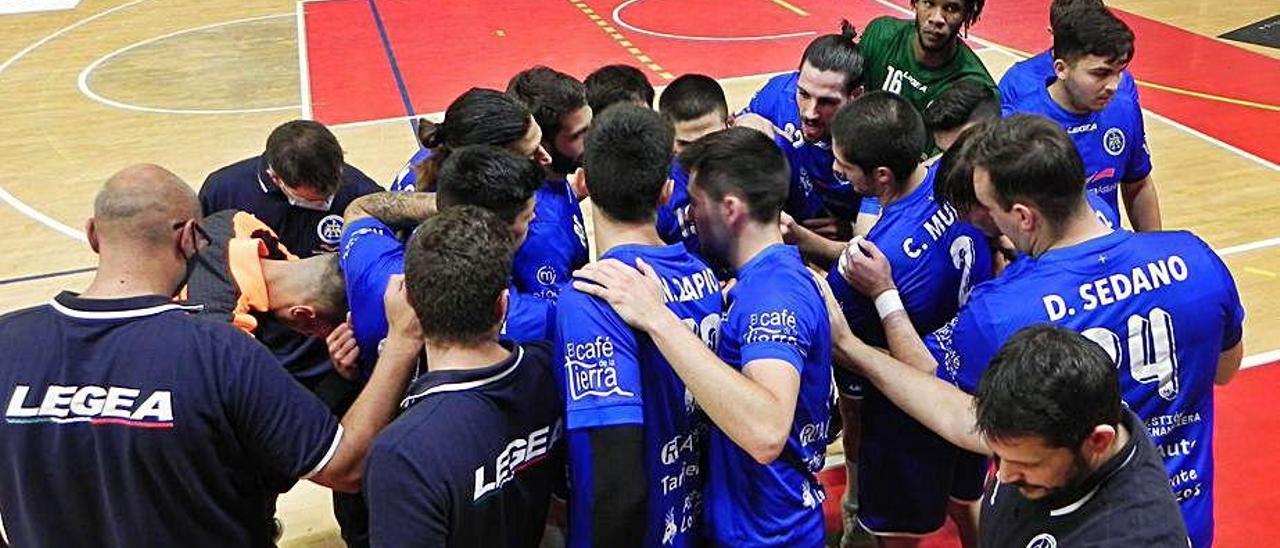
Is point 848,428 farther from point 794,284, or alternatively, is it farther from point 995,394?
point 995,394

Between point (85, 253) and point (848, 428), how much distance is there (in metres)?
6.39

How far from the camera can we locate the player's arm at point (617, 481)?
3.06m

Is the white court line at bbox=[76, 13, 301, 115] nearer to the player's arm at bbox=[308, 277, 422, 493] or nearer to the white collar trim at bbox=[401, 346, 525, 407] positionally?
the player's arm at bbox=[308, 277, 422, 493]

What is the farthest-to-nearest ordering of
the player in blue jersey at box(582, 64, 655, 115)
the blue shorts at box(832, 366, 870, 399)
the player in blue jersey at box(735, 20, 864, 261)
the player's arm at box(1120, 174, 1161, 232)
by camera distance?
the player's arm at box(1120, 174, 1161, 232), the player in blue jersey at box(582, 64, 655, 115), the player in blue jersey at box(735, 20, 864, 261), the blue shorts at box(832, 366, 870, 399)

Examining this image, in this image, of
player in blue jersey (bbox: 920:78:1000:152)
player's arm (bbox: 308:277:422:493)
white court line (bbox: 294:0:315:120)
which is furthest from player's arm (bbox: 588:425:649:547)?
white court line (bbox: 294:0:315:120)

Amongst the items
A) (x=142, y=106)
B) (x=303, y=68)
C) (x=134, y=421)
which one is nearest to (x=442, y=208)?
(x=134, y=421)

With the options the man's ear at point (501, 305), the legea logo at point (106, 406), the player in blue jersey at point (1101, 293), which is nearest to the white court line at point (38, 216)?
the legea logo at point (106, 406)

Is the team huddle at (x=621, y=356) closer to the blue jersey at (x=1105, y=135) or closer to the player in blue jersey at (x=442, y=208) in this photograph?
the player in blue jersey at (x=442, y=208)

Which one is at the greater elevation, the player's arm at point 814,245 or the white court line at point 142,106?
the player's arm at point 814,245

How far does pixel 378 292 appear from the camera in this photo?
12.5ft

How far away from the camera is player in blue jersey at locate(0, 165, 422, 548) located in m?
2.88

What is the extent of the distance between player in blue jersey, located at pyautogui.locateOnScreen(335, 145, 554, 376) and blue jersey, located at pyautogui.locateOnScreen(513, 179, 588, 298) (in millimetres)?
→ 395

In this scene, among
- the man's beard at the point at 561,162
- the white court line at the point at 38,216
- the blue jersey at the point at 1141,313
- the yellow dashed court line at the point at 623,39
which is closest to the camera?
the blue jersey at the point at 1141,313

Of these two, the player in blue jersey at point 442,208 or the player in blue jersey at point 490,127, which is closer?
the player in blue jersey at point 442,208
